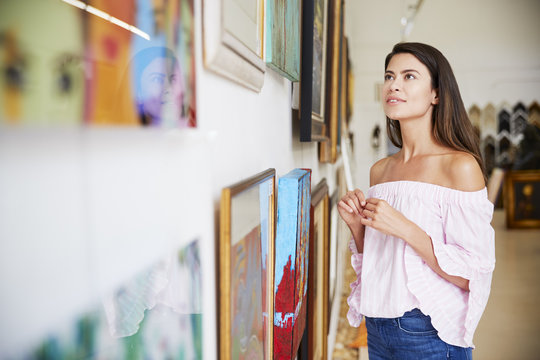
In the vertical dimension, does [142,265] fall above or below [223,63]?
below

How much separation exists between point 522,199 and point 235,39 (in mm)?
9056

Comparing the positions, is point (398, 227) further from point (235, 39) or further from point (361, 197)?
point (235, 39)

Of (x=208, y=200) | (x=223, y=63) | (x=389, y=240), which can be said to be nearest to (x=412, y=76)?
(x=389, y=240)

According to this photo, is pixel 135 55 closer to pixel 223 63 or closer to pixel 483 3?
pixel 223 63

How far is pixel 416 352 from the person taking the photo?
5.50 feet

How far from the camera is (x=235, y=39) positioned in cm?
70

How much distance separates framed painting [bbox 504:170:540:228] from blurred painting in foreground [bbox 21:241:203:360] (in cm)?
899

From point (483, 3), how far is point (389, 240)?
9.61m

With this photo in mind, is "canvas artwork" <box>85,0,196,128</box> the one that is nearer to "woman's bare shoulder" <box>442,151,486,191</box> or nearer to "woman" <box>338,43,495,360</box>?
"woman" <box>338,43,495,360</box>

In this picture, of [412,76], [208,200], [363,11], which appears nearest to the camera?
[208,200]

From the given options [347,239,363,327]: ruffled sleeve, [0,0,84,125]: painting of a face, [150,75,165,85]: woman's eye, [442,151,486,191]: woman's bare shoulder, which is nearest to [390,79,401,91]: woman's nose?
[442,151,486,191]: woman's bare shoulder

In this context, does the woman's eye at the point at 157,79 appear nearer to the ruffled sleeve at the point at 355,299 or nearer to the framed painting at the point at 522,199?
the ruffled sleeve at the point at 355,299

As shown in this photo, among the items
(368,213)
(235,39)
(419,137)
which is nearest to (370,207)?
(368,213)

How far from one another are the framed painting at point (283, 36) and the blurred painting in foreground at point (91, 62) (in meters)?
0.48
